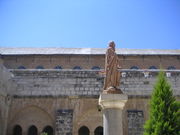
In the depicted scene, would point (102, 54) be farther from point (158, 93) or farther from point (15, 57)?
point (158, 93)

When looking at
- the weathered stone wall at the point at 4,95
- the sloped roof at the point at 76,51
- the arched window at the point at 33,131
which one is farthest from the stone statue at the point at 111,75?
the sloped roof at the point at 76,51

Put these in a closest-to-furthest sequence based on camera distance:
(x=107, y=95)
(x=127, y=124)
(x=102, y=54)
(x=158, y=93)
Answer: (x=107, y=95) → (x=158, y=93) → (x=127, y=124) → (x=102, y=54)

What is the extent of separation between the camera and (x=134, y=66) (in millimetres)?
27531

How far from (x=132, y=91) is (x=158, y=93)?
569 cm

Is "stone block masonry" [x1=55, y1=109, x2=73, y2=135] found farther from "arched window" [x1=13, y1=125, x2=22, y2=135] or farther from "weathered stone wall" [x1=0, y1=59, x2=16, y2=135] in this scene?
"weathered stone wall" [x1=0, y1=59, x2=16, y2=135]

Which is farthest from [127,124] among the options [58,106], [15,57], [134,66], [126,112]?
[15,57]

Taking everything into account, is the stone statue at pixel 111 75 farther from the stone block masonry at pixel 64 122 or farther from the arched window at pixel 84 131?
the arched window at pixel 84 131

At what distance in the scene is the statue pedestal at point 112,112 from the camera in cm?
853

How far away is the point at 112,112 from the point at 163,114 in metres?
3.93

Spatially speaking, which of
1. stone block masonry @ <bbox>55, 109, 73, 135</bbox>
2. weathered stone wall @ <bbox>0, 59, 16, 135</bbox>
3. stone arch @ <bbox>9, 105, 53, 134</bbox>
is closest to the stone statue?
stone block masonry @ <bbox>55, 109, 73, 135</bbox>

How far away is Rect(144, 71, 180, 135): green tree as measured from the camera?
447 inches

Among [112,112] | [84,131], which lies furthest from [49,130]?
[112,112]

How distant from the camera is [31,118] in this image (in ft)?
58.9

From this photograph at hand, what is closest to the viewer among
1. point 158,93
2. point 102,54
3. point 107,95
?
point 107,95
